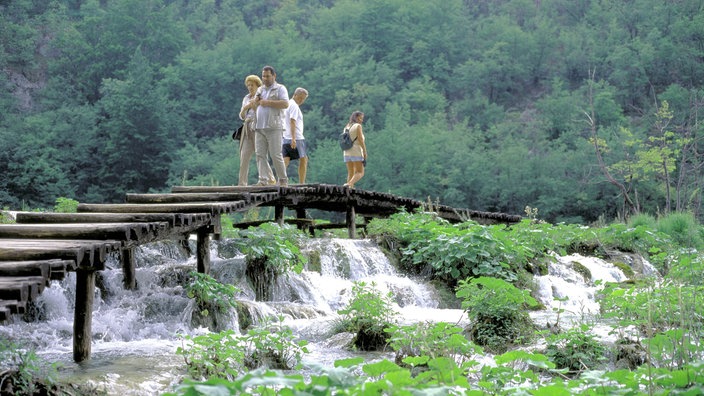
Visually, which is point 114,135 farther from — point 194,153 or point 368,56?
point 368,56

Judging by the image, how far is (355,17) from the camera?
54875 mm

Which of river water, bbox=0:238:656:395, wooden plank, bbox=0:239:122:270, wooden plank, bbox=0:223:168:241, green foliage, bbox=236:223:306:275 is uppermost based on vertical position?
wooden plank, bbox=0:223:168:241

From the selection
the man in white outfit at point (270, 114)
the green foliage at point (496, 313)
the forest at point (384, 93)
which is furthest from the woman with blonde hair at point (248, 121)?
the forest at point (384, 93)

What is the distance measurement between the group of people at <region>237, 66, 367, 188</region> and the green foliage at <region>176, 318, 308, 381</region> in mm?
4307

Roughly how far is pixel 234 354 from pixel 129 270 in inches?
144

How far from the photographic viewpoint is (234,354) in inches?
239

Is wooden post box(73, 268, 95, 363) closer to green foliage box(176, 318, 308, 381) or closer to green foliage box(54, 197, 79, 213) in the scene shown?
green foliage box(176, 318, 308, 381)

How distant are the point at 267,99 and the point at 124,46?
40.4 meters

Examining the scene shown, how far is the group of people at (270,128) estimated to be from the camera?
10.9m

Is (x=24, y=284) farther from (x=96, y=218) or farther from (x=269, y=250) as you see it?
(x=269, y=250)

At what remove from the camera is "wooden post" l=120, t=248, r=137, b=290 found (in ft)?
30.2

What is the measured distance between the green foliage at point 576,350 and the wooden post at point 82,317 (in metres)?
3.73

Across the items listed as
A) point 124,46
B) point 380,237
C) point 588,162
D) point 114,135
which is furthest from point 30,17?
point 380,237

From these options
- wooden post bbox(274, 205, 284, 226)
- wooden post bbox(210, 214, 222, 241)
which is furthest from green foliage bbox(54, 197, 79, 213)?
wooden post bbox(210, 214, 222, 241)
